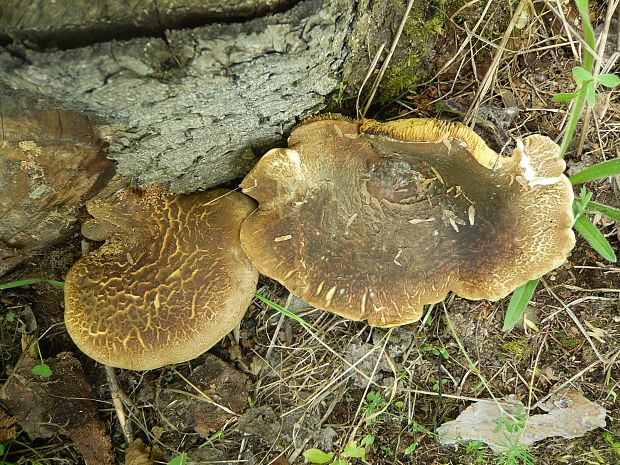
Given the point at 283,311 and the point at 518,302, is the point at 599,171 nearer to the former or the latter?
the point at 518,302

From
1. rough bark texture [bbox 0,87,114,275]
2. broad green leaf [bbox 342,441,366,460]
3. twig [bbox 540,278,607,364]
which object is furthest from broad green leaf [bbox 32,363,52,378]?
twig [bbox 540,278,607,364]

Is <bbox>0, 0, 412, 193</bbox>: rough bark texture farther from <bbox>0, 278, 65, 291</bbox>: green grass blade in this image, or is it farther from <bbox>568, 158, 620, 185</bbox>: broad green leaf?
<bbox>568, 158, 620, 185</bbox>: broad green leaf

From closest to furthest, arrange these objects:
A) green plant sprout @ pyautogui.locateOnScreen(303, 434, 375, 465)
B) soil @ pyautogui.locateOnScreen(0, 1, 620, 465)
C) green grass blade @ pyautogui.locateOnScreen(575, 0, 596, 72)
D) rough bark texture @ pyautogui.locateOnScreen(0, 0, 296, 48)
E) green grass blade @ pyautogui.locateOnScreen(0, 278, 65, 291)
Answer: rough bark texture @ pyautogui.locateOnScreen(0, 0, 296, 48) → green grass blade @ pyautogui.locateOnScreen(575, 0, 596, 72) → green grass blade @ pyautogui.locateOnScreen(0, 278, 65, 291) → soil @ pyautogui.locateOnScreen(0, 1, 620, 465) → green plant sprout @ pyautogui.locateOnScreen(303, 434, 375, 465)

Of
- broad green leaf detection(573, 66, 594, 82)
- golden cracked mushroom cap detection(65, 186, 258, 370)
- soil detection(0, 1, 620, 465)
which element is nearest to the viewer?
broad green leaf detection(573, 66, 594, 82)

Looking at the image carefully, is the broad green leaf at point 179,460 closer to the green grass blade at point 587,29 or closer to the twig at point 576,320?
the twig at point 576,320

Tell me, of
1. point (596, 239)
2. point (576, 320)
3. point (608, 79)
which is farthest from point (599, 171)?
point (576, 320)

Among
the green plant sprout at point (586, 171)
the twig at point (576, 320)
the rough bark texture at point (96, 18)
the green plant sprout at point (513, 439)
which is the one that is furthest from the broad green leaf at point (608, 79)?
the green plant sprout at point (513, 439)

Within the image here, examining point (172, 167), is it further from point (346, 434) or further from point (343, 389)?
point (346, 434)
